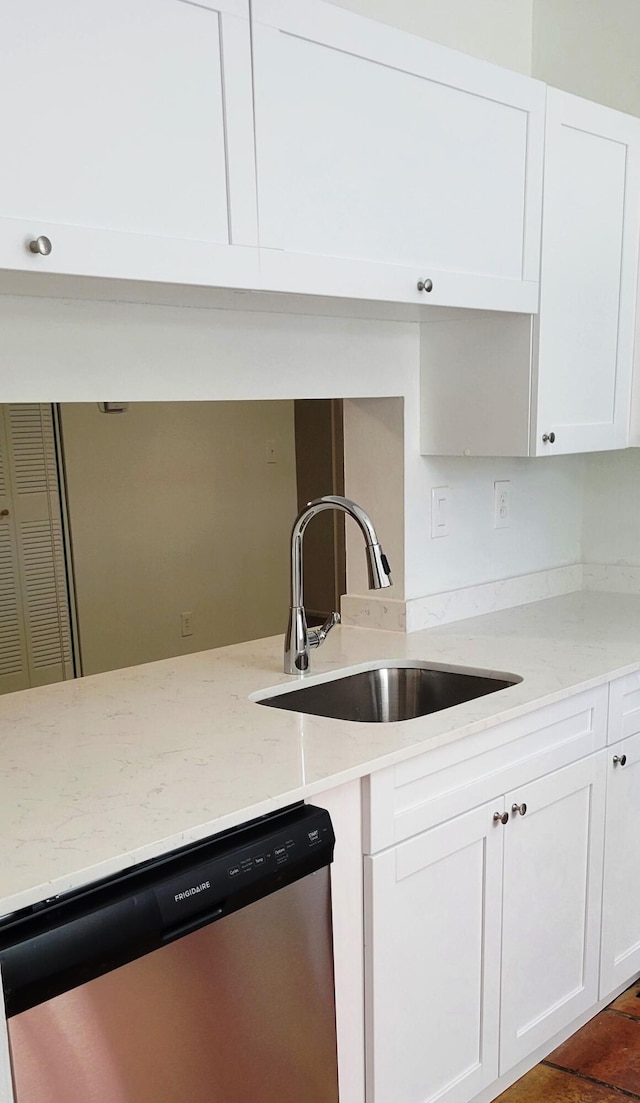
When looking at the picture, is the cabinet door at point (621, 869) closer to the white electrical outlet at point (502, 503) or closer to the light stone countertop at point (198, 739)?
the light stone countertop at point (198, 739)

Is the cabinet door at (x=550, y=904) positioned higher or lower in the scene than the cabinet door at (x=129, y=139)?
lower

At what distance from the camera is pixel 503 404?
251 cm

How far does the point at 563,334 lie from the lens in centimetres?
252

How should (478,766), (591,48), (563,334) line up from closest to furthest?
→ (478,766)
(563,334)
(591,48)

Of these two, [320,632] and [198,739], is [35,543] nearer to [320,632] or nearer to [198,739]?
[320,632]

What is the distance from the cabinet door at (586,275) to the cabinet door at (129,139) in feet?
3.19

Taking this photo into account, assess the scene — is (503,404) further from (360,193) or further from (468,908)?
(468,908)

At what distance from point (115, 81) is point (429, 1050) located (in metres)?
1.80

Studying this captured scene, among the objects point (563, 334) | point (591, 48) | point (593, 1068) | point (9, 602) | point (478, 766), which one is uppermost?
point (591, 48)

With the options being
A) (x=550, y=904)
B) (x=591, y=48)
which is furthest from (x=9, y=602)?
(x=591, y=48)

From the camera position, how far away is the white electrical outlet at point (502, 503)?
2.94 metres

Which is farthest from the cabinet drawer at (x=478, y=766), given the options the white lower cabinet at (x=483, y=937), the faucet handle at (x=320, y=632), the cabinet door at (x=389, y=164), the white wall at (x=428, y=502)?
the cabinet door at (x=389, y=164)

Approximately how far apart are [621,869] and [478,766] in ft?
2.34

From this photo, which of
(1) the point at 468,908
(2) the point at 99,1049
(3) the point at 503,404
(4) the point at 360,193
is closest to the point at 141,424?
(3) the point at 503,404
